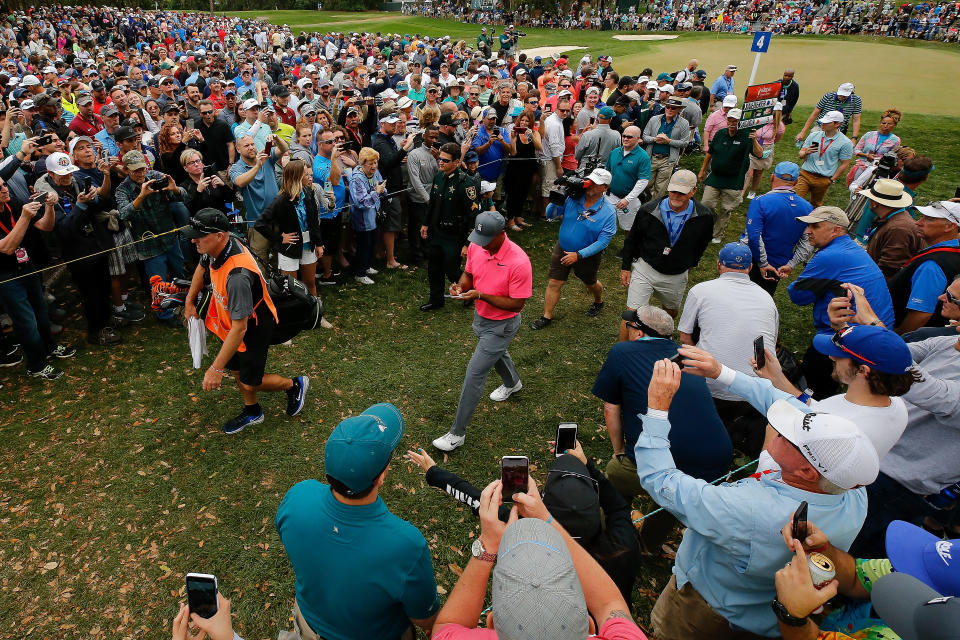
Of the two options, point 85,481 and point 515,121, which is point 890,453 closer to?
point 85,481

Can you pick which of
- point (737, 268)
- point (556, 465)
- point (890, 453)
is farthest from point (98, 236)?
point (890, 453)

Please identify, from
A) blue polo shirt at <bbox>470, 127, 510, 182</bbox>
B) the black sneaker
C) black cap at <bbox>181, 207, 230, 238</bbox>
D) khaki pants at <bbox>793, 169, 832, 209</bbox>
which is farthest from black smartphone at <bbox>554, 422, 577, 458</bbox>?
khaki pants at <bbox>793, 169, 832, 209</bbox>

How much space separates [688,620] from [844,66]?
91.4 feet

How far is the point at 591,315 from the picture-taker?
7.92 meters

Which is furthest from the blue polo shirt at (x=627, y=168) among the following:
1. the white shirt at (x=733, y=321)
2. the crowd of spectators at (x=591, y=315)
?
the white shirt at (x=733, y=321)

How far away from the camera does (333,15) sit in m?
60.0

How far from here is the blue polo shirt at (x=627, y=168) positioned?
8.54 m

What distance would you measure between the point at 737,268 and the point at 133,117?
902 centimetres

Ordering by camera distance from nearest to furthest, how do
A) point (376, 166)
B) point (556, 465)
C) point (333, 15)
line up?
point (556, 465), point (376, 166), point (333, 15)

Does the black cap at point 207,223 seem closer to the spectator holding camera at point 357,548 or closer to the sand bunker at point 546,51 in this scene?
the spectator holding camera at point 357,548

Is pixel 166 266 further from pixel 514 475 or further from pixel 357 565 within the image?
pixel 514 475

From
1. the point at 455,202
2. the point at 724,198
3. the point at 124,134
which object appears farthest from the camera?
the point at 724,198

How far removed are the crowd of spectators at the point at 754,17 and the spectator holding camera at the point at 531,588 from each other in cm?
4457

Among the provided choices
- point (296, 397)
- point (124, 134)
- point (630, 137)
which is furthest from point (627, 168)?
point (124, 134)
